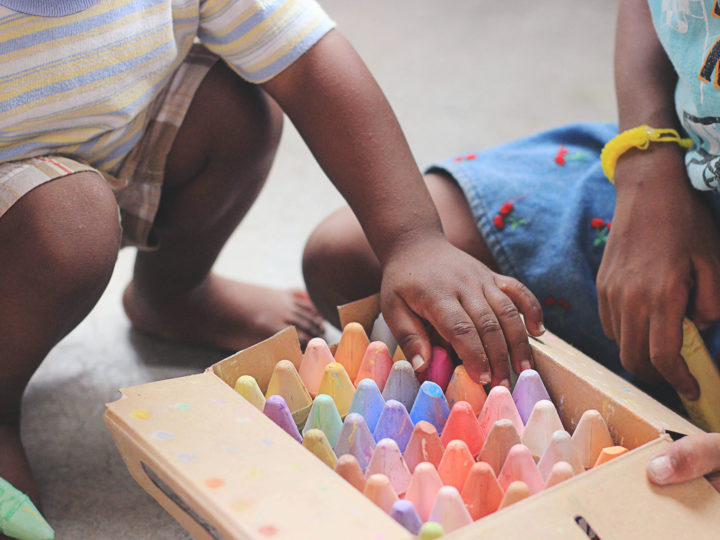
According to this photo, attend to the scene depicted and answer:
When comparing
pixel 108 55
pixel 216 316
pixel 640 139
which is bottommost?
pixel 216 316

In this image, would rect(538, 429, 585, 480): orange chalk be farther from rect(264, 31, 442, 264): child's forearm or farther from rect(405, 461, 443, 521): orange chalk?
rect(264, 31, 442, 264): child's forearm

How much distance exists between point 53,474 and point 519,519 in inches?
18.3

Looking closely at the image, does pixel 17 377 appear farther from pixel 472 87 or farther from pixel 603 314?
pixel 472 87

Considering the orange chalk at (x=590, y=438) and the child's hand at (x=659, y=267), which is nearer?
the orange chalk at (x=590, y=438)

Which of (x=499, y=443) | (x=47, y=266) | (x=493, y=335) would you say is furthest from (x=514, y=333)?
(x=47, y=266)

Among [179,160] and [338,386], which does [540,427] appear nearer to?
[338,386]

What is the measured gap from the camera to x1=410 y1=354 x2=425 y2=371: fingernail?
0.62m

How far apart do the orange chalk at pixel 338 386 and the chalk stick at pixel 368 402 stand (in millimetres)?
18

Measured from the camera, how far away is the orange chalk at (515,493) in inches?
19.1

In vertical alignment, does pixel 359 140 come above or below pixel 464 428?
above

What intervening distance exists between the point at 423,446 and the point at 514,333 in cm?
14

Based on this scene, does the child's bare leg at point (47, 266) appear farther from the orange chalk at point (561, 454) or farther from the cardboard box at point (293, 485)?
the orange chalk at point (561, 454)

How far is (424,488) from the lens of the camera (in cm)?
50

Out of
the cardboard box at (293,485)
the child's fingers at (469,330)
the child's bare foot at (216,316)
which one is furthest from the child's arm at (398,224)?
the child's bare foot at (216,316)
